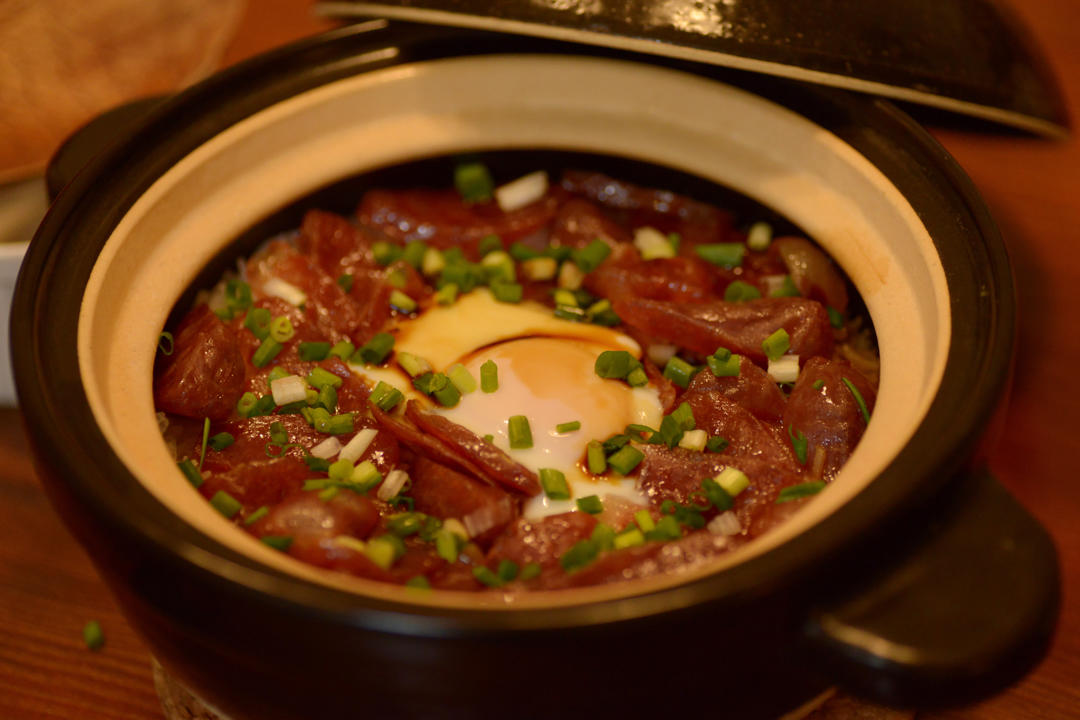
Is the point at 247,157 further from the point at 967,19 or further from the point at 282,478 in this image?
the point at 967,19

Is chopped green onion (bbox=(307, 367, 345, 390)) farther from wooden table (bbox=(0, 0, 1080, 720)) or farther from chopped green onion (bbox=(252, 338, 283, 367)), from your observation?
wooden table (bbox=(0, 0, 1080, 720))

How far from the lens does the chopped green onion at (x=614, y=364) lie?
1.88m

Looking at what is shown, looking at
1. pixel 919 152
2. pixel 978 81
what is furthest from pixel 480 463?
pixel 978 81

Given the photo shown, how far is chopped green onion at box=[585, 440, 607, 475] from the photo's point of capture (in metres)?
1.73

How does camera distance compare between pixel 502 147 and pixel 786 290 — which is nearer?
pixel 786 290

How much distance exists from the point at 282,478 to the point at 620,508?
0.59 metres

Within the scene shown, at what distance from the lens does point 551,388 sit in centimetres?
186

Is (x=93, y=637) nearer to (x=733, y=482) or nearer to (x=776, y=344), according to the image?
(x=733, y=482)

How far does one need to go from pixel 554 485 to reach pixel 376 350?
50 cm

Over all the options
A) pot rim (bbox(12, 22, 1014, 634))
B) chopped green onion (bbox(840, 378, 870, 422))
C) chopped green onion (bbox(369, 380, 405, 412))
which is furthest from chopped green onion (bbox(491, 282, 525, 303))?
chopped green onion (bbox(840, 378, 870, 422))

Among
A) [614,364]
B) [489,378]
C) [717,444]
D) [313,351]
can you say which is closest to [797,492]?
[717,444]

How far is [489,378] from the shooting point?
1.85m

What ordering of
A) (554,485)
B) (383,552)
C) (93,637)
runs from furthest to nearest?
(93,637), (554,485), (383,552)

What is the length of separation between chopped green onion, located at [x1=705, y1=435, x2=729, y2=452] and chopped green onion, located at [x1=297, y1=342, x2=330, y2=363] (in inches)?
31.4
